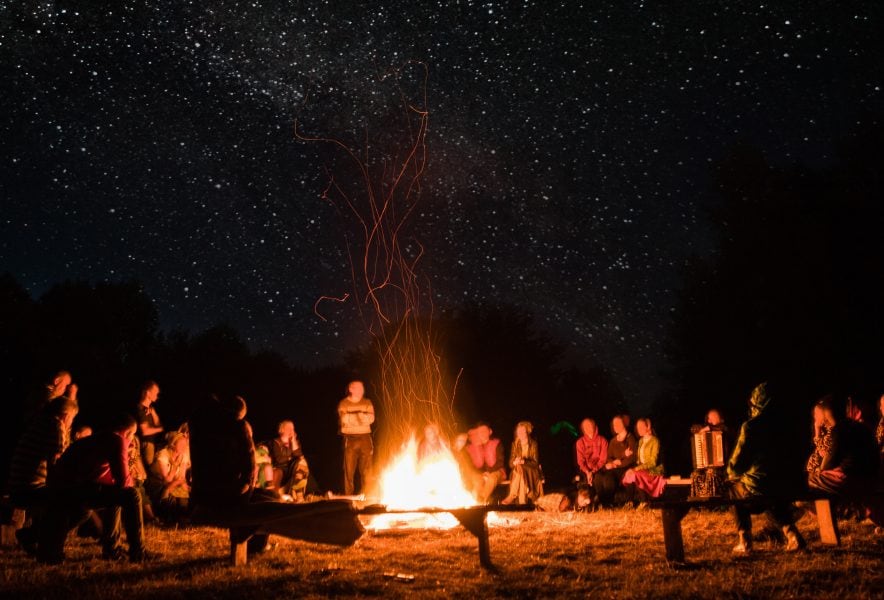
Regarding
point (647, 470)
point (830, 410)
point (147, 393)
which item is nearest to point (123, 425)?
point (147, 393)

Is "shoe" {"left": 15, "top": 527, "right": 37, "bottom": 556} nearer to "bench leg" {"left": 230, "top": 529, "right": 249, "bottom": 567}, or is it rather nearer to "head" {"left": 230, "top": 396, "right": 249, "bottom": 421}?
"bench leg" {"left": 230, "top": 529, "right": 249, "bottom": 567}

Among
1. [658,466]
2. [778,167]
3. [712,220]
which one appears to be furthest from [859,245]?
[658,466]

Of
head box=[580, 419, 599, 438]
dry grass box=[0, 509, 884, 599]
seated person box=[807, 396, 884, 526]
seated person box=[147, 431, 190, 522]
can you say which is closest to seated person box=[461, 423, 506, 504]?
head box=[580, 419, 599, 438]

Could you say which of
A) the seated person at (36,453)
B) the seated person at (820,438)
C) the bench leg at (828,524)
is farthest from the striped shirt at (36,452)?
the seated person at (820,438)

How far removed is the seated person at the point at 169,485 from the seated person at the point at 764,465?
22.5 feet

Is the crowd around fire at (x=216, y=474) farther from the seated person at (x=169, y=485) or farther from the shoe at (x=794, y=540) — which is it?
the seated person at (x=169, y=485)

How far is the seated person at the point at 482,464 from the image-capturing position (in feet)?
38.8

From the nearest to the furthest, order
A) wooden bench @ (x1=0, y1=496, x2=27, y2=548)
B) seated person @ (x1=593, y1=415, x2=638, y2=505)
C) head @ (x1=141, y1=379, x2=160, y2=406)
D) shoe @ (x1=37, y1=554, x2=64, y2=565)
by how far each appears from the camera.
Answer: shoe @ (x1=37, y1=554, x2=64, y2=565) → wooden bench @ (x1=0, y1=496, x2=27, y2=548) → head @ (x1=141, y1=379, x2=160, y2=406) → seated person @ (x1=593, y1=415, x2=638, y2=505)

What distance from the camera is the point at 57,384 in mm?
7430

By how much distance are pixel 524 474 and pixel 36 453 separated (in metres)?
7.37

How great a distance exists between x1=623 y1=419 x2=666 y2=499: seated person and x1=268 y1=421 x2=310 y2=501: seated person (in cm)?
571

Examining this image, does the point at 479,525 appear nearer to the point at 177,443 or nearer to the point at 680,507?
the point at 680,507

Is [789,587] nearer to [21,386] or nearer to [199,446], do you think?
[199,446]

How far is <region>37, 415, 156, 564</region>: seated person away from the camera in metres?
6.21
